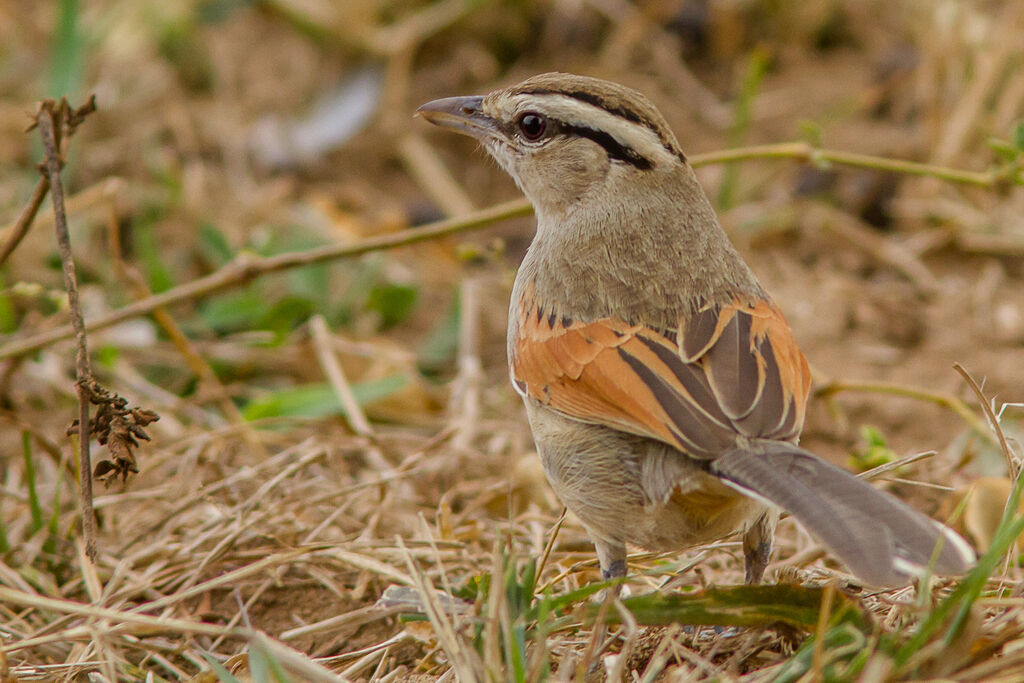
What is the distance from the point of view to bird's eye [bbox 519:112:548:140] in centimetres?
465

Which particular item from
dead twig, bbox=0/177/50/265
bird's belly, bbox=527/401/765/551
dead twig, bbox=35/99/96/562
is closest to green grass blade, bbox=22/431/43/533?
dead twig, bbox=35/99/96/562

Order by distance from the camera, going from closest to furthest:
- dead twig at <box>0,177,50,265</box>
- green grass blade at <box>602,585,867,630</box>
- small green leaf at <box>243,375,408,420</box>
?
1. green grass blade at <box>602,585,867,630</box>
2. dead twig at <box>0,177,50,265</box>
3. small green leaf at <box>243,375,408,420</box>

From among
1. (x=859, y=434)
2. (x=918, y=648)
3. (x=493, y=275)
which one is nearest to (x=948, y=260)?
(x=859, y=434)

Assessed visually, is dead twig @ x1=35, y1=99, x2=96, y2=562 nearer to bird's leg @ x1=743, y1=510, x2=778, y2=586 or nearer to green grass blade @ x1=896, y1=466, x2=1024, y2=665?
bird's leg @ x1=743, y1=510, x2=778, y2=586

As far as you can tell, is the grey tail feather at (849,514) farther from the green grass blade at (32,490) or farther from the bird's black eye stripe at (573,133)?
the green grass blade at (32,490)

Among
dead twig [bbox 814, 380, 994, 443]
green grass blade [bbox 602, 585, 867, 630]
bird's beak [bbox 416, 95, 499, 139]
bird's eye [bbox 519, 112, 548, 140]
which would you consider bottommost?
green grass blade [bbox 602, 585, 867, 630]

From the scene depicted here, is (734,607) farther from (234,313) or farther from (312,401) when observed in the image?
(234,313)

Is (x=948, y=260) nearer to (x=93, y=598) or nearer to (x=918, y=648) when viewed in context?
(x=918, y=648)

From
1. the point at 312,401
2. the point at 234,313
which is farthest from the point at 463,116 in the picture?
the point at 234,313

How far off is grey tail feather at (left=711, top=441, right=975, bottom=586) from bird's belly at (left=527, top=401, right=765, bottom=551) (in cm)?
21

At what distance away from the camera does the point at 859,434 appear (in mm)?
5719

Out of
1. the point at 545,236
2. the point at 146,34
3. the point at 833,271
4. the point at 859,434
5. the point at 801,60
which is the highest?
the point at 146,34

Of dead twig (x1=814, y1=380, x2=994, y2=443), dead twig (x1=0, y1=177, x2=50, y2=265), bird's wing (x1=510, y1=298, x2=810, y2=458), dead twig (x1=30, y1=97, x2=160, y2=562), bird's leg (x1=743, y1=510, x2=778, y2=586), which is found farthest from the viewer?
dead twig (x1=814, y1=380, x2=994, y2=443)

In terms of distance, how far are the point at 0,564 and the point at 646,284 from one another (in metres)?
2.58
